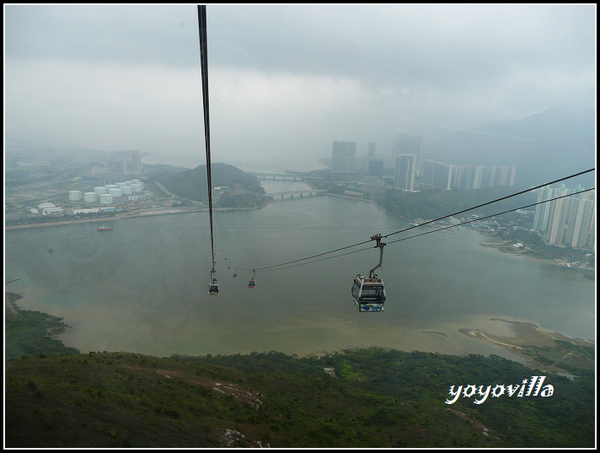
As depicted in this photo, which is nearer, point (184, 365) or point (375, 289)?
point (375, 289)

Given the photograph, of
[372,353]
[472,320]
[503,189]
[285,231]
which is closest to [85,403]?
[372,353]

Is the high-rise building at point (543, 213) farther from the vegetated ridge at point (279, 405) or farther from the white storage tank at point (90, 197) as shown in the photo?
the white storage tank at point (90, 197)

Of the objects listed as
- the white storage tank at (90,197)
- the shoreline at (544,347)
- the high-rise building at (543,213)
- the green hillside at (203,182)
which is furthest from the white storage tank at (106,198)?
the high-rise building at (543,213)

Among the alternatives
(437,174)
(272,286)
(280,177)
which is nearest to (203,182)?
(280,177)

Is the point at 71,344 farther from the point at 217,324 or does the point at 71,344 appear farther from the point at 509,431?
the point at 509,431

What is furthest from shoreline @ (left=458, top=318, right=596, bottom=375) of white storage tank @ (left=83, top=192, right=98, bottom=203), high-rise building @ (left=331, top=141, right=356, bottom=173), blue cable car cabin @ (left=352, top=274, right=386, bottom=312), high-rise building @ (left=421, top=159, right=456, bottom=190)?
white storage tank @ (left=83, top=192, right=98, bottom=203)

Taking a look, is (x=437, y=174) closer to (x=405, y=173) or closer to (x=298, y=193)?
(x=405, y=173)

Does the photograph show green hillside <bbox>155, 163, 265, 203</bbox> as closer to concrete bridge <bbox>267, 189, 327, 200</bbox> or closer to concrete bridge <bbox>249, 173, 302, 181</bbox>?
concrete bridge <bbox>267, 189, 327, 200</bbox>
